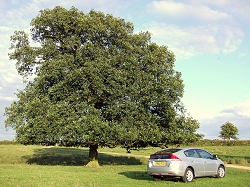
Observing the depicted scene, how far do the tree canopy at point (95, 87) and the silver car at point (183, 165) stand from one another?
723 centimetres

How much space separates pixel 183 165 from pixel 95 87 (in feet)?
34.4

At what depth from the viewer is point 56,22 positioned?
84.9ft

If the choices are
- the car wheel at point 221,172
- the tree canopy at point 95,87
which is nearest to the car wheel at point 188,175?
the car wheel at point 221,172

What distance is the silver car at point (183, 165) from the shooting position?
14.7m

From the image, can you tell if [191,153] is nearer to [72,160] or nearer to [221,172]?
[221,172]

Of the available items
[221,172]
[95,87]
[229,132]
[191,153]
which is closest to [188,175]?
[191,153]

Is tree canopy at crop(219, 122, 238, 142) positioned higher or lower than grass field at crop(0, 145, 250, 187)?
higher

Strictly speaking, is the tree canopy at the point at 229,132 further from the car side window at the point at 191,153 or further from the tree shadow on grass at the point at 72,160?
the car side window at the point at 191,153

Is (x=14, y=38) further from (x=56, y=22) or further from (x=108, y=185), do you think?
(x=108, y=185)

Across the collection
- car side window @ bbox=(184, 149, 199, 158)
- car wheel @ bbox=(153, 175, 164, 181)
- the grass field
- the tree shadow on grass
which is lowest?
the tree shadow on grass

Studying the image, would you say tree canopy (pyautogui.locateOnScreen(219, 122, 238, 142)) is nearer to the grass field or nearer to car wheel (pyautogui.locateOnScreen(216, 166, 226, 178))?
the grass field

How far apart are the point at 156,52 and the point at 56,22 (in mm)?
9165

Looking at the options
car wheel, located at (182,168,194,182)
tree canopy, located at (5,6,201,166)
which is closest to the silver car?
car wheel, located at (182,168,194,182)

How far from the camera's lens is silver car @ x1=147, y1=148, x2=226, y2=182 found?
14727 mm
